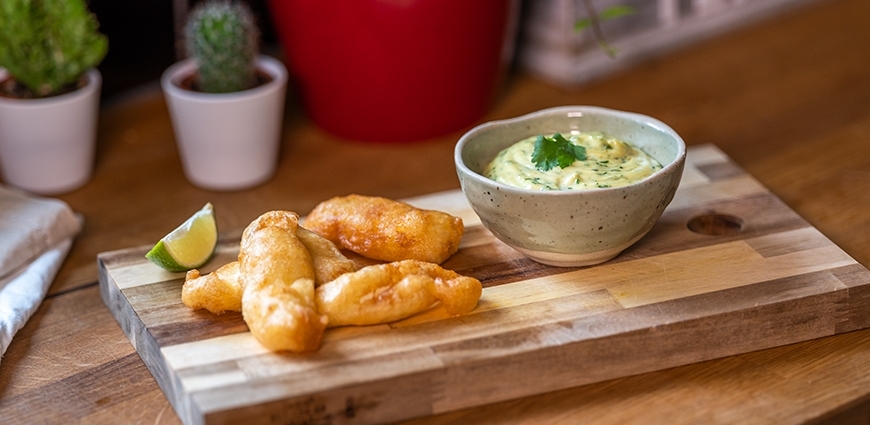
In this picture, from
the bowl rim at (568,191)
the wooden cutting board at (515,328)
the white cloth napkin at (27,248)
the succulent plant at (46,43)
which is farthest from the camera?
the succulent plant at (46,43)

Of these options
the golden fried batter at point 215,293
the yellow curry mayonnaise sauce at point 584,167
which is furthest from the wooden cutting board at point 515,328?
the yellow curry mayonnaise sauce at point 584,167

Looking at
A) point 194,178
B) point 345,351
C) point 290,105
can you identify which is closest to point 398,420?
point 345,351

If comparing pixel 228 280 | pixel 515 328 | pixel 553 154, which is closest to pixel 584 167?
pixel 553 154

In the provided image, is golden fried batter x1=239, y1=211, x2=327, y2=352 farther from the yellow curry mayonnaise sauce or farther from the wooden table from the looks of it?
the yellow curry mayonnaise sauce

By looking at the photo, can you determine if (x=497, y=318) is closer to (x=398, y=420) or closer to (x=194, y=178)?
(x=398, y=420)

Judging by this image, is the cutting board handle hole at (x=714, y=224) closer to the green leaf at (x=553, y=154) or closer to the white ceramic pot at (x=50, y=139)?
the green leaf at (x=553, y=154)

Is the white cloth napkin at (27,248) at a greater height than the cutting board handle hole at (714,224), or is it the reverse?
the cutting board handle hole at (714,224)
